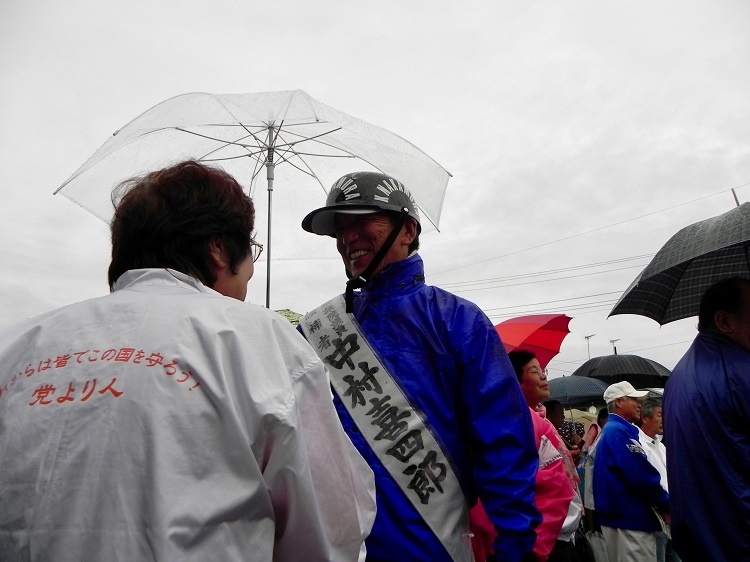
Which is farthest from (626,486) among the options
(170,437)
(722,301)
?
(170,437)

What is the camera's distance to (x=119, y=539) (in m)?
1.03

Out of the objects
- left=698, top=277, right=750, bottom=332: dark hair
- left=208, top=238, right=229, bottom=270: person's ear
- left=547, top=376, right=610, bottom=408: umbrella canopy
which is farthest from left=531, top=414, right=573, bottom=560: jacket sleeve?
left=547, top=376, right=610, bottom=408: umbrella canopy

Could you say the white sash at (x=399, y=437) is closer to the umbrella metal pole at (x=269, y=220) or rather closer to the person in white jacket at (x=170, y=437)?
the person in white jacket at (x=170, y=437)

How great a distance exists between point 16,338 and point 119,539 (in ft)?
1.78

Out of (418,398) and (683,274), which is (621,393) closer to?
(683,274)

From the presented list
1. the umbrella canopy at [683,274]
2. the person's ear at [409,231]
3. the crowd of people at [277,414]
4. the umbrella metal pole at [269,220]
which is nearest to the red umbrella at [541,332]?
the umbrella canopy at [683,274]

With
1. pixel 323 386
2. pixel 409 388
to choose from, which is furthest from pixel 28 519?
pixel 409 388

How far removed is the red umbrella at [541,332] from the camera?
21.0 ft

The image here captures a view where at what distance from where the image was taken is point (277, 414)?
1.17 m

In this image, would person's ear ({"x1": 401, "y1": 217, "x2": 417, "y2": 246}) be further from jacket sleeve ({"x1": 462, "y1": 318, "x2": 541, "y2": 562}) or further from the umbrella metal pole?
the umbrella metal pole

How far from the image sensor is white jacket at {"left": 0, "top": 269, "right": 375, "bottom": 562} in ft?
3.46

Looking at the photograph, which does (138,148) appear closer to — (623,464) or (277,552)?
(277,552)

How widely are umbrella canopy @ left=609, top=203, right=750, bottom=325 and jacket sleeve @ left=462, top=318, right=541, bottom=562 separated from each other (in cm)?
147

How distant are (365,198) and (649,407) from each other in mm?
5182
